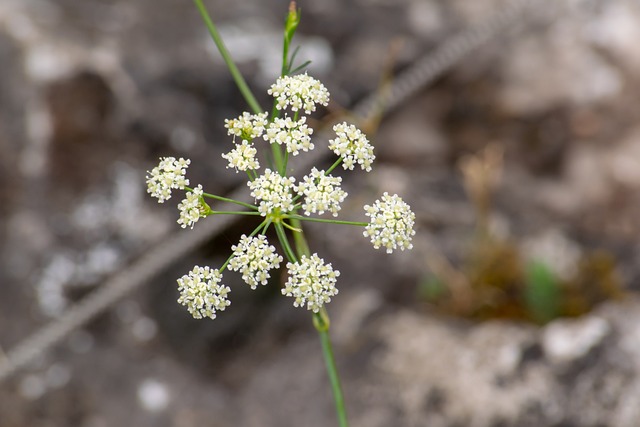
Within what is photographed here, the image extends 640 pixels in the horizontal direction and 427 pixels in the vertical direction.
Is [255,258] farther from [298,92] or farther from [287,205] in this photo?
[298,92]

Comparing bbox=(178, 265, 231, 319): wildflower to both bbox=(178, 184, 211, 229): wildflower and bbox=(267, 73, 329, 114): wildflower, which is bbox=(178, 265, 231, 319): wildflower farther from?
bbox=(267, 73, 329, 114): wildflower

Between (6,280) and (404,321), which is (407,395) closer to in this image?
(404,321)

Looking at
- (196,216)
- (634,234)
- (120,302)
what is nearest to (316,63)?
(120,302)

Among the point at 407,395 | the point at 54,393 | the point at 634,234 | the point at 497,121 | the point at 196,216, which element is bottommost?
the point at 196,216

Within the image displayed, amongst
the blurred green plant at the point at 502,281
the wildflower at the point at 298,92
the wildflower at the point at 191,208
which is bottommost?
the wildflower at the point at 191,208

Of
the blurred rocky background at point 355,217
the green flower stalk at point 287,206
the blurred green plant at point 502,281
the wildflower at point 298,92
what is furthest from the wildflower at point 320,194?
the blurred green plant at point 502,281

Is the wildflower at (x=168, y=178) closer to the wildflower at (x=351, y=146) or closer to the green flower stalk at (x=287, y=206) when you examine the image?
the green flower stalk at (x=287, y=206)

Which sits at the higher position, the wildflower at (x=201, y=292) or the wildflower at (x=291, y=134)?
the wildflower at (x=291, y=134)
